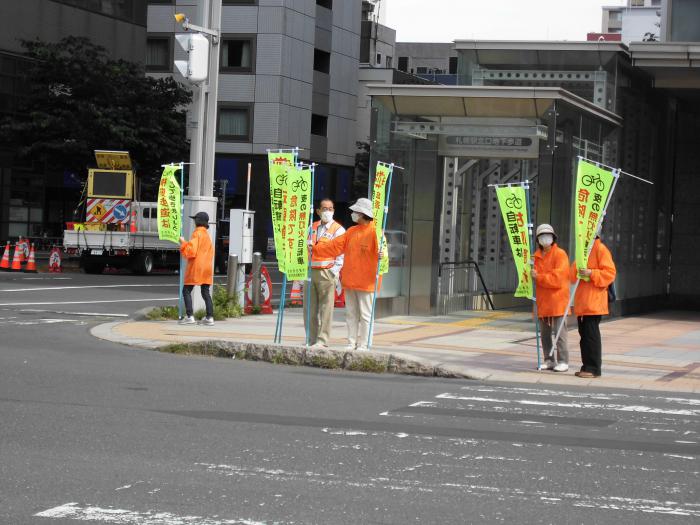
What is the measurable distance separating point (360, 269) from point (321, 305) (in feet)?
2.89

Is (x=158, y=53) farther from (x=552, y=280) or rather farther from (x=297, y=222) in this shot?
(x=552, y=280)

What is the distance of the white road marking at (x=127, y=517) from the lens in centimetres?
611

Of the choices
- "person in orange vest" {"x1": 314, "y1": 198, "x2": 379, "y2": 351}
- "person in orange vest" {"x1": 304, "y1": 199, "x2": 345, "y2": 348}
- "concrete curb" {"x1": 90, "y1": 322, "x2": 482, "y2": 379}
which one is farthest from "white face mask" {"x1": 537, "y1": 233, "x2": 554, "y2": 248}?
"person in orange vest" {"x1": 304, "y1": 199, "x2": 345, "y2": 348}

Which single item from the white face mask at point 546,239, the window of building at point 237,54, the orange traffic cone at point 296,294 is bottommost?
the orange traffic cone at point 296,294

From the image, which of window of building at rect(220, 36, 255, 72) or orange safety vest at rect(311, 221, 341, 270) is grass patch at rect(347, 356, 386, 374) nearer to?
orange safety vest at rect(311, 221, 341, 270)

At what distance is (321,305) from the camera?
1472cm

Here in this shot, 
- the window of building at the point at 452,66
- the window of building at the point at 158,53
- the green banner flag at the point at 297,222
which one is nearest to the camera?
the green banner flag at the point at 297,222

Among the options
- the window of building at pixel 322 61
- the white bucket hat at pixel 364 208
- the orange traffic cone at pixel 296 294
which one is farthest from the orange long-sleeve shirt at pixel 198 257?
the window of building at pixel 322 61

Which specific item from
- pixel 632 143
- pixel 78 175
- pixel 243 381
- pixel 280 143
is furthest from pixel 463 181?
pixel 280 143

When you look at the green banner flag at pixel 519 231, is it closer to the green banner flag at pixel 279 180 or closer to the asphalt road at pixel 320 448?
the asphalt road at pixel 320 448

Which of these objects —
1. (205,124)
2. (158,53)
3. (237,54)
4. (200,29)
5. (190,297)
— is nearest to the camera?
(190,297)

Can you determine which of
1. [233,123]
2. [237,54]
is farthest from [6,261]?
[237,54]

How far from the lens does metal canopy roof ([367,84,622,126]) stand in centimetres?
1953

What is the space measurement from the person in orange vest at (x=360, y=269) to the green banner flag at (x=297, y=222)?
3.16 feet
